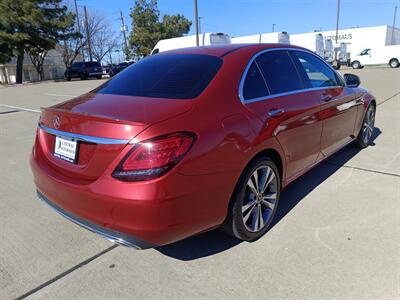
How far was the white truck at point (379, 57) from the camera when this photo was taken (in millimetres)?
34438

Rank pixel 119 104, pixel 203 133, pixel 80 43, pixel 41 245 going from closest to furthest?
pixel 203 133
pixel 119 104
pixel 41 245
pixel 80 43

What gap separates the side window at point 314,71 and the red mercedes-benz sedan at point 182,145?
12cm

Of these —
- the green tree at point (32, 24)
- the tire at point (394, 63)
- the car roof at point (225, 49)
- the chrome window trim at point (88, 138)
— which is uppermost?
the green tree at point (32, 24)

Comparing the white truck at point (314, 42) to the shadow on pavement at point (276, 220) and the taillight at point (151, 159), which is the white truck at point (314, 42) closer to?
the shadow on pavement at point (276, 220)

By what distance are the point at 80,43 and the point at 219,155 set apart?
51408 millimetres

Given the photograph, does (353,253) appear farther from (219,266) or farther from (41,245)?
(41,245)

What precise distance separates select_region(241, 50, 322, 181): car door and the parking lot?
1.91ft

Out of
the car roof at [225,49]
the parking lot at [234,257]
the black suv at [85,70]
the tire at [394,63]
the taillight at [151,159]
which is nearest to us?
the taillight at [151,159]

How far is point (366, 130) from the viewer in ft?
18.0

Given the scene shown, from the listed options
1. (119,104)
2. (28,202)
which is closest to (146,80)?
(119,104)

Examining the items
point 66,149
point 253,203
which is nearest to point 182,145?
point 66,149

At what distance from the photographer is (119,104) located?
2502mm

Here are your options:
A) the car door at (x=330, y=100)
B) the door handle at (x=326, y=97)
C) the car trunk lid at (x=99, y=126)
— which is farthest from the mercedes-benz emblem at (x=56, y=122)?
the door handle at (x=326, y=97)

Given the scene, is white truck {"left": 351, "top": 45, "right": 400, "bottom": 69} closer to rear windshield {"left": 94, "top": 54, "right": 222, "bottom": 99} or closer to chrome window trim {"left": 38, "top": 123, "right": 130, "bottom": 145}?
rear windshield {"left": 94, "top": 54, "right": 222, "bottom": 99}
